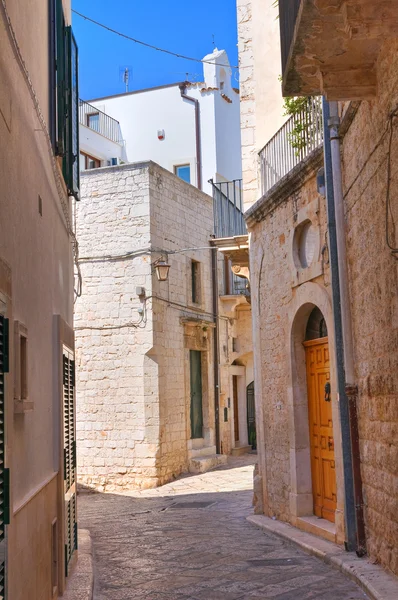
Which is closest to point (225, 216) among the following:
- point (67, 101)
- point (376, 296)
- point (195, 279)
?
point (195, 279)

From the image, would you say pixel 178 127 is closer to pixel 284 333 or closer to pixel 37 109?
pixel 284 333

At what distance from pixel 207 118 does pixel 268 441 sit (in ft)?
64.6

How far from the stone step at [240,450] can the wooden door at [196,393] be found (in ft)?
6.53

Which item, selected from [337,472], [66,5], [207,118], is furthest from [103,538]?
[207,118]

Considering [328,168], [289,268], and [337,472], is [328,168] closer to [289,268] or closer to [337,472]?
[289,268]

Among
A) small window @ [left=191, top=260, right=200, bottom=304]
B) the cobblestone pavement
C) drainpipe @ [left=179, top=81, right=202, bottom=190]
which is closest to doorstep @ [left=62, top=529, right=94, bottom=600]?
the cobblestone pavement

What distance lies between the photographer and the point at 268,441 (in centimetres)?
1162

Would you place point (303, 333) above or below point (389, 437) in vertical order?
above

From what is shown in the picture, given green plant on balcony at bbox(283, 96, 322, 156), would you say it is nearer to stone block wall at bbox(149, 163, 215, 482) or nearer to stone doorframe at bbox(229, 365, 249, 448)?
stone block wall at bbox(149, 163, 215, 482)

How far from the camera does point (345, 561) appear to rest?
7.46m

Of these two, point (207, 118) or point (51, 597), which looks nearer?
A: point (51, 597)

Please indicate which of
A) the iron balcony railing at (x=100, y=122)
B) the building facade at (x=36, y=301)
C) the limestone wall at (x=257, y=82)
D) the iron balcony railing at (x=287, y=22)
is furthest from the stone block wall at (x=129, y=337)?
the iron balcony railing at (x=287, y=22)

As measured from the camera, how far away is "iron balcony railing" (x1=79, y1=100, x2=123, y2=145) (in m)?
28.9

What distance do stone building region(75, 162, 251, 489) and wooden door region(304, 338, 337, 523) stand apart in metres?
7.55
